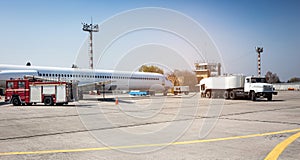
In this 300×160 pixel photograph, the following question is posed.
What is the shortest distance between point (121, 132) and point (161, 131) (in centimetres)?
148

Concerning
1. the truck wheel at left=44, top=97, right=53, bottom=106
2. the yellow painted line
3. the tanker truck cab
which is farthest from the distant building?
the yellow painted line

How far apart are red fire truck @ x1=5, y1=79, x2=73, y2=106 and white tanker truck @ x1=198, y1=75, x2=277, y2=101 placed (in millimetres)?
18032

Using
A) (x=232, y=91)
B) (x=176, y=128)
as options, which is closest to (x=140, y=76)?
(x=232, y=91)

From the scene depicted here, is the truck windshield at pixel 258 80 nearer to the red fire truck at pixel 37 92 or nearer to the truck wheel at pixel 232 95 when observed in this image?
the truck wheel at pixel 232 95

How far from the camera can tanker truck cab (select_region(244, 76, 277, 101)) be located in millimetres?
30442

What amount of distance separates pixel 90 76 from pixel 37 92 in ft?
53.9

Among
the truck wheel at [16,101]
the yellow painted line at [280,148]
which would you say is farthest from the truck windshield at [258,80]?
the truck wheel at [16,101]

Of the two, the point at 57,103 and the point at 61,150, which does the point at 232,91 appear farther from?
the point at 61,150

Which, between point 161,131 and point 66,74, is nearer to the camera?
point 161,131

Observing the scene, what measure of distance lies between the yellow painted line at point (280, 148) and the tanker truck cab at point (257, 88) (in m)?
21.5

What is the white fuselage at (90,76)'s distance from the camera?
1380 inches

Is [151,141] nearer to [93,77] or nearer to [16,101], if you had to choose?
[16,101]

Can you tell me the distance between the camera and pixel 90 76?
41.5 metres

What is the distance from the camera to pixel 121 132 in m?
10.7
